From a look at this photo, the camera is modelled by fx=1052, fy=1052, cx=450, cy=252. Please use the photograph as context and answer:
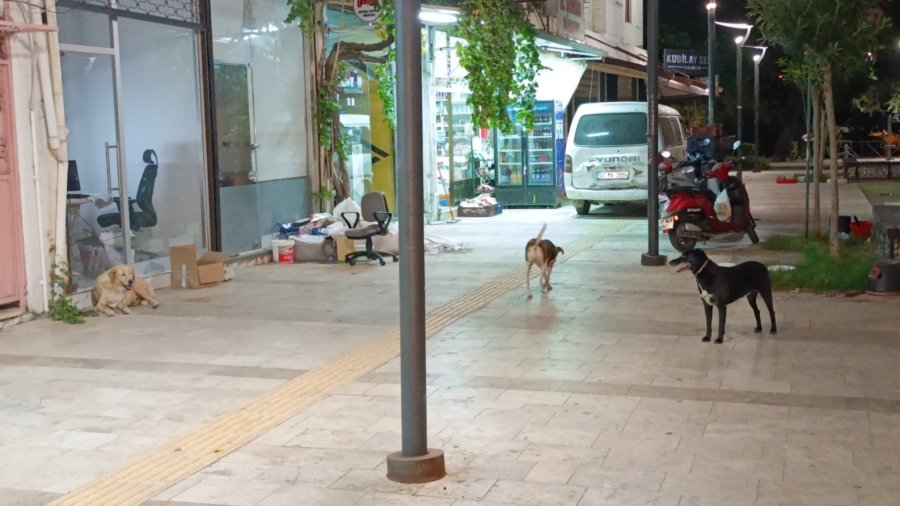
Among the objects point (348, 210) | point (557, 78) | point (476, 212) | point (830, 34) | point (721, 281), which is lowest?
point (476, 212)

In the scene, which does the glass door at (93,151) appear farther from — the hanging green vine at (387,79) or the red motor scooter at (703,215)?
the red motor scooter at (703,215)

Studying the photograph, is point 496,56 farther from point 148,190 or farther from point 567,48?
point 148,190

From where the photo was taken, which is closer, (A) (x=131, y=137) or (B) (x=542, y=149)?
(A) (x=131, y=137)

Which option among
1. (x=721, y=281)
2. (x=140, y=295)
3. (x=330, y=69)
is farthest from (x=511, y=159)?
(x=721, y=281)

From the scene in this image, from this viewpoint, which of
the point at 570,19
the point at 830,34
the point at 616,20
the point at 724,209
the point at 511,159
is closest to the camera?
the point at 830,34

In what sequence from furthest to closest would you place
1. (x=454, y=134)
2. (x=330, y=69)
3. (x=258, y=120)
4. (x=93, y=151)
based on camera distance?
(x=454, y=134) < (x=330, y=69) < (x=258, y=120) < (x=93, y=151)

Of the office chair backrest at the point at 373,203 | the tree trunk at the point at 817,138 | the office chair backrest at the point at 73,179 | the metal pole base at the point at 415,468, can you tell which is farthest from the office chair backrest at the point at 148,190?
the tree trunk at the point at 817,138

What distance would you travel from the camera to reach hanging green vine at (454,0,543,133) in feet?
54.6

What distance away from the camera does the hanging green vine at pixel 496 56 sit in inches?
656

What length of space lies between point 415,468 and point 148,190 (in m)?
7.84

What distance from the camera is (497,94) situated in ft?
57.4

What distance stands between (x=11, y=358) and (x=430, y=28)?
1117 cm

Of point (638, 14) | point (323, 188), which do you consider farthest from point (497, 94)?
point (638, 14)

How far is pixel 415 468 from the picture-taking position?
5.07 meters
